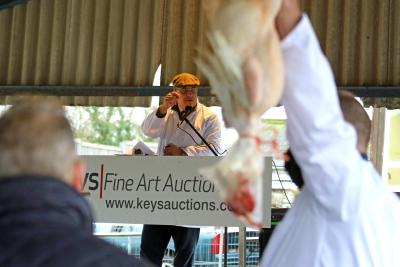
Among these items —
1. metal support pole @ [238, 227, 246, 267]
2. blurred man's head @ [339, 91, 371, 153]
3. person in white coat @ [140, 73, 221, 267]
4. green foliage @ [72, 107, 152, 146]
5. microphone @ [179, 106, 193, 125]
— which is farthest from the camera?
green foliage @ [72, 107, 152, 146]

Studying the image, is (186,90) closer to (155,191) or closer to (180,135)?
(180,135)

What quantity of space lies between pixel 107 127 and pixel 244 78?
84.5 ft

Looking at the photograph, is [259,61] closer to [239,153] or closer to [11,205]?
[239,153]

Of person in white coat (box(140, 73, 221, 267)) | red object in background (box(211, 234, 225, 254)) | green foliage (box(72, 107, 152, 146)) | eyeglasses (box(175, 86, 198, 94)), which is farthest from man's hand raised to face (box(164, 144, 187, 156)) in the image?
green foliage (box(72, 107, 152, 146))

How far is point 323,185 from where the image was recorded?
1.57 metres

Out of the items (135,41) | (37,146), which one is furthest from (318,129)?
(135,41)

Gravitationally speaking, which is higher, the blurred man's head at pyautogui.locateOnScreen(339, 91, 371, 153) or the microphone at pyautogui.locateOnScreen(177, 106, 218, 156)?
the microphone at pyautogui.locateOnScreen(177, 106, 218, 156)

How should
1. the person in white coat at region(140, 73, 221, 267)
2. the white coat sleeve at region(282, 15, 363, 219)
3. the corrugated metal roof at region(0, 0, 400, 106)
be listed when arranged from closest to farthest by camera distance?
the white coat sleeve at region(282, 15, 363, 219) → the person in white coat at region(140, 73, 221, 267) → the corrugated metal roof at region(0, 0, 400, 106)

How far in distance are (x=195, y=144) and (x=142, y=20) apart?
1.54 meters

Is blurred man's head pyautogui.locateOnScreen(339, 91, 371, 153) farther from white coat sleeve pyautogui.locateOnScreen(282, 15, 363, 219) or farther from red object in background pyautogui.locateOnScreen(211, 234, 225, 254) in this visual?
red object in background pyautogui.locateOnScreen(211, 234, 225, 254)

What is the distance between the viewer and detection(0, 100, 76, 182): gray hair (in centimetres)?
126

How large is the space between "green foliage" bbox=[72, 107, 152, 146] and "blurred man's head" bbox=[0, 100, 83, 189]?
24.6 m

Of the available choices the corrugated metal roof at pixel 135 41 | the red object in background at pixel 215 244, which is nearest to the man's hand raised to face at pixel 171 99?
the corrugated metal roof at pixel 135 41

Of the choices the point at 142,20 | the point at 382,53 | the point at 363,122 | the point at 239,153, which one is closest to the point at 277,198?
the point at 382,53
